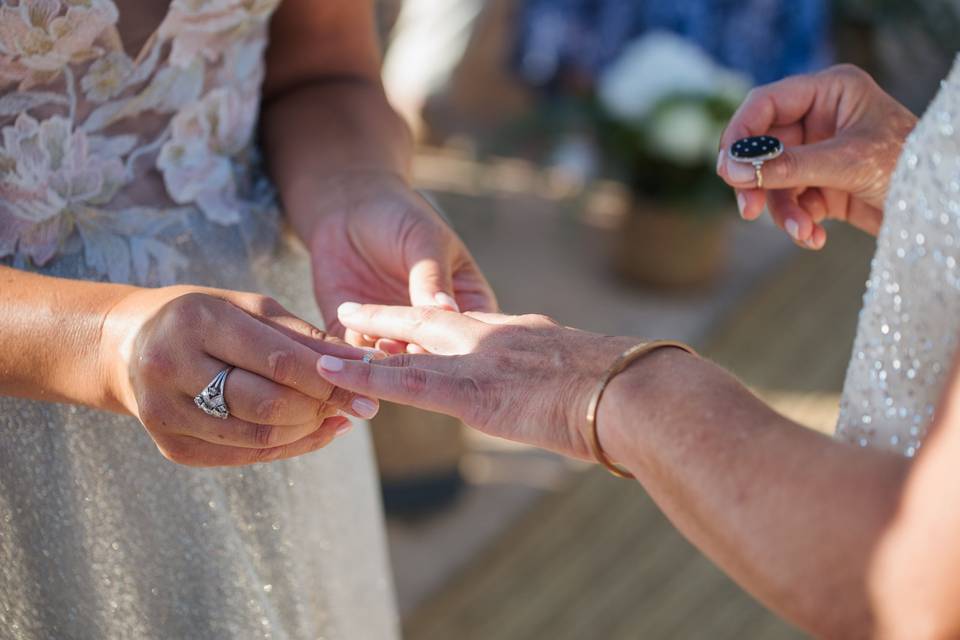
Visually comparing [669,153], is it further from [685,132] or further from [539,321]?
[539,321]

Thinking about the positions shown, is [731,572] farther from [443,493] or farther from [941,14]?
[941,14]

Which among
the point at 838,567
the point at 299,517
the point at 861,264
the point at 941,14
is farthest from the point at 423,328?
the point at 941,14

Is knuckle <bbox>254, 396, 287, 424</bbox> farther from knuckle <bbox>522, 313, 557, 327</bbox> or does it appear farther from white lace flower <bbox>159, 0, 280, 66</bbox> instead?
white lace flower <bbox>159, 0, 280, 66</bbox>

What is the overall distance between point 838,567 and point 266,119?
3.66 ft

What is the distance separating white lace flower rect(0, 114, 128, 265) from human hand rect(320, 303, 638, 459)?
0.45 m

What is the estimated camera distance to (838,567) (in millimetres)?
780

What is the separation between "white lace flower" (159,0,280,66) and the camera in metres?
1.28

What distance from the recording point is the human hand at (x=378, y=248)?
1357 millimetres

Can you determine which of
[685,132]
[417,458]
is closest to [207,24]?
[417,458]

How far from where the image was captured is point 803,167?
4.25 ft

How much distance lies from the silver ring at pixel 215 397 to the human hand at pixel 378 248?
0.96 ft

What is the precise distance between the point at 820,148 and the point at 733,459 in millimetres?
606

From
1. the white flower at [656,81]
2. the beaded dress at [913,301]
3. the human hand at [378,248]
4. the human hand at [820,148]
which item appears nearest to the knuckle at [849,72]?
the human hand at [820,148]

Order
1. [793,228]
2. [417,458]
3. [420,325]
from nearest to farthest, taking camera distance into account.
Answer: [420,325] → [793,228] → [417,458]
